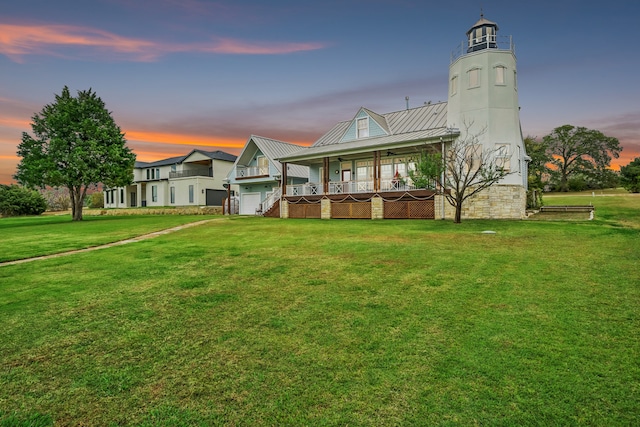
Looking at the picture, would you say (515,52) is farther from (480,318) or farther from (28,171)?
(28,171)

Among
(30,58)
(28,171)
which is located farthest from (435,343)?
(28,171)

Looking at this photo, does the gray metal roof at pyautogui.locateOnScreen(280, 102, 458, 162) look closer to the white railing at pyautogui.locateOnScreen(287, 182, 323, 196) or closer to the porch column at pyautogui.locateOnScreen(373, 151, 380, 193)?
the porch column at pyautogui.locateOnScreen(373, 151, 380, 193)

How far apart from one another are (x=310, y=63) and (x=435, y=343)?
19.8m

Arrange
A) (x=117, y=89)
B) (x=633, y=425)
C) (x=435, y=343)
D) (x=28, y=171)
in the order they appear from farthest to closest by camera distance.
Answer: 1. (x=28, y=171)
2. (x=117, y=89)
3. (x=435, y=343)
4. (x=633, y=425)

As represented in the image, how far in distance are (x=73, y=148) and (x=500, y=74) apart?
101ft

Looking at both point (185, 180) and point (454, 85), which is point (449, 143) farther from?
point (185, 180)

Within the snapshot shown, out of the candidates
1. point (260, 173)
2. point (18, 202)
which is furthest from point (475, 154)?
point (18, 202)

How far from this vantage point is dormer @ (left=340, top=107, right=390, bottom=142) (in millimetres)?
24453

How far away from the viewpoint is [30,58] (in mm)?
18016

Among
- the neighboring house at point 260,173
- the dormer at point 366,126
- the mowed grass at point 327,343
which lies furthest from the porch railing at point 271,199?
the mowed grass at point 327,343

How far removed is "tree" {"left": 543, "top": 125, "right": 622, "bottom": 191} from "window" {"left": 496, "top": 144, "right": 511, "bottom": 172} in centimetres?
3772

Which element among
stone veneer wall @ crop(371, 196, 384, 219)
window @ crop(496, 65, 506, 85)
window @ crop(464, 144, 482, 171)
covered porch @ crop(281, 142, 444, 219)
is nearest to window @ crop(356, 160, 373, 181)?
covered porch @ crop(281, 142, 444, 219)

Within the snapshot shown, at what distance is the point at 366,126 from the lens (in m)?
24.9

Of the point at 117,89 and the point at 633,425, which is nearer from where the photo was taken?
the point at 633,425
